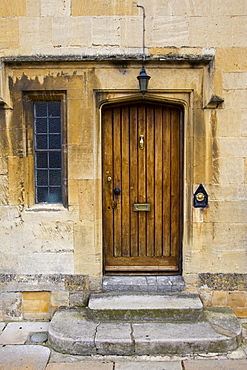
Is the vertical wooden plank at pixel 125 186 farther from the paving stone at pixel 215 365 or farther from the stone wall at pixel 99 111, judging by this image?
the paving stone at pixel 215 365

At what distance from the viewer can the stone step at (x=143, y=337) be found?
3.49 metres

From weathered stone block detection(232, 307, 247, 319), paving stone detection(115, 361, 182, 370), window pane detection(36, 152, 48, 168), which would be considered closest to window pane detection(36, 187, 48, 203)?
window pane detection(36, 152, 48, 168)

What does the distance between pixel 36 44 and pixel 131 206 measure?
7.79 ft

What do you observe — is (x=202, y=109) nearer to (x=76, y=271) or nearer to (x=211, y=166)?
(x=211, y=166)

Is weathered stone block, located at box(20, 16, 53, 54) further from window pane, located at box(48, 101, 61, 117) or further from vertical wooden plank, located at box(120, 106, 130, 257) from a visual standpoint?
vertical wooden plank, located at box(120, 106, 130, 257)

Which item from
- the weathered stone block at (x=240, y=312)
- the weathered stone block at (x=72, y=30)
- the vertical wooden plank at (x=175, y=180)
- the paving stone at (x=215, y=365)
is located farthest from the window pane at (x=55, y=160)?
the weathered stone block at (x=240, y=312)

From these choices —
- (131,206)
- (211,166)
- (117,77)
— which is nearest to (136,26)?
(117,77)

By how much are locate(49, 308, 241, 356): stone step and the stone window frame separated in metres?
1.52

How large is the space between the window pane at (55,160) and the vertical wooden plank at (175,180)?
1.49 metres

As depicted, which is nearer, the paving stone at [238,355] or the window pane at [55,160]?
the paving stone at [238,355]

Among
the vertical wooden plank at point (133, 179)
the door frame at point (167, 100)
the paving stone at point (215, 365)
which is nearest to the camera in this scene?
the paving stone at point (215, 365)

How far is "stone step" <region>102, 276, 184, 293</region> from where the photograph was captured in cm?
423

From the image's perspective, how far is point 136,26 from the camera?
407 centimetres

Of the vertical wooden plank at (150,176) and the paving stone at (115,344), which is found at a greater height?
the vertical wooden plank at (150,176)
